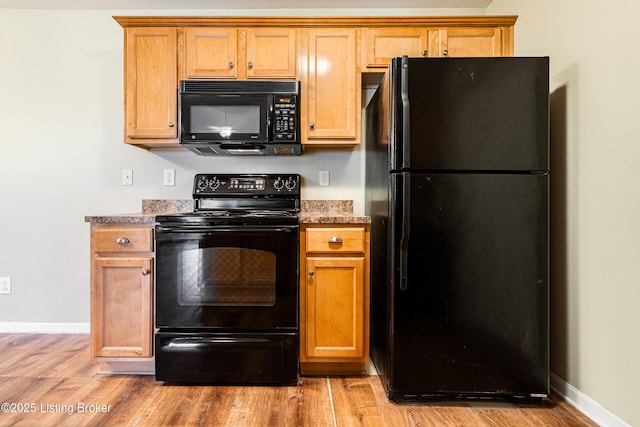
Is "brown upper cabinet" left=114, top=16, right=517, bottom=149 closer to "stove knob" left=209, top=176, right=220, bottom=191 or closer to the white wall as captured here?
"stove knob" left=209, top=176, right=220, bottom=191

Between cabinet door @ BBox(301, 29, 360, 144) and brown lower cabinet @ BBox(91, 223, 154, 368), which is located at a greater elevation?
cabinet door @ BBox(301, 29, 360, 144)

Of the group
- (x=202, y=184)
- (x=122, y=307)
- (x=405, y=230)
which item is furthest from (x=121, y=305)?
(x=405, y=230)

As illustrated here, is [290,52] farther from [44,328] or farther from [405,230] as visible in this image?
[44,328]

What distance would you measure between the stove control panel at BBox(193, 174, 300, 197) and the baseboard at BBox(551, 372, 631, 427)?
1.81 m

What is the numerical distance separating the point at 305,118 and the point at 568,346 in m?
1.86

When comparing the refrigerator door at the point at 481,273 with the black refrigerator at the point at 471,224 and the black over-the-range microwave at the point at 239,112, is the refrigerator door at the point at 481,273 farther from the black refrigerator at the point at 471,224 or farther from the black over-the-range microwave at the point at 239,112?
the black over-the-range microwave at the point at 239,112

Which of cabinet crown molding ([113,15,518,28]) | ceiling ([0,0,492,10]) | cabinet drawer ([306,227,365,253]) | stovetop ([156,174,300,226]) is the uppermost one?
ceiling ([0,0,492,10])

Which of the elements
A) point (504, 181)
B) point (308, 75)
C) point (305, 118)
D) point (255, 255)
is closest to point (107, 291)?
point (255, 255)

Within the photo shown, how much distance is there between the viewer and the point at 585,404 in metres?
1.68

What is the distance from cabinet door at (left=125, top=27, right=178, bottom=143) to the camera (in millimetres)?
2268

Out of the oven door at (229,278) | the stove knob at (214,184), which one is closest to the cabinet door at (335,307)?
the oven door at (229,278)

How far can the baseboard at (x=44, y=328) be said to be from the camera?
2645mm

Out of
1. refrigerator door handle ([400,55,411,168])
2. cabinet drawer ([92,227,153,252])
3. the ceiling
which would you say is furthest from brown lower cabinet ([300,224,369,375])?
the ceiling

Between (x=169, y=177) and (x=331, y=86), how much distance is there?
4.28ft
